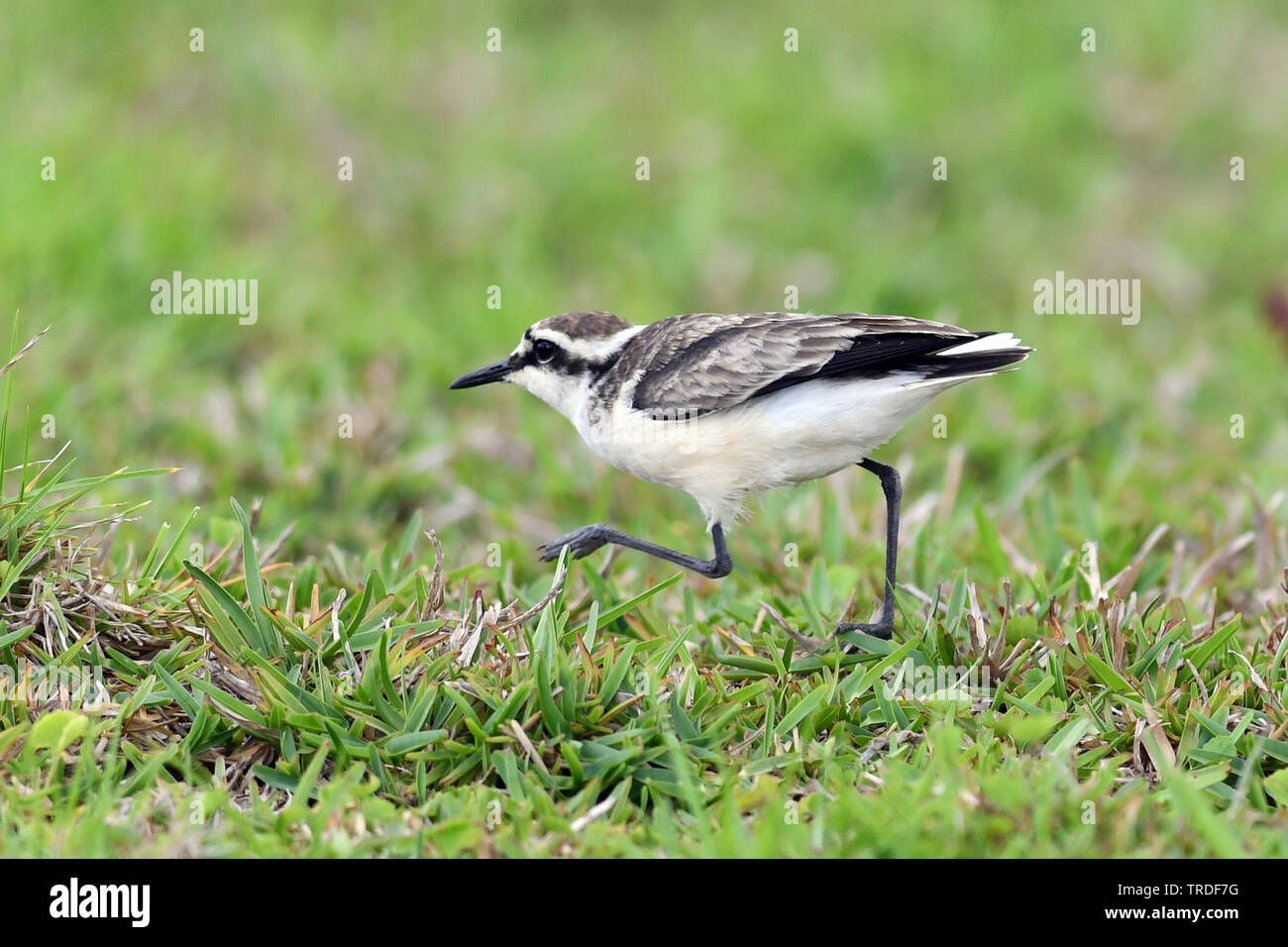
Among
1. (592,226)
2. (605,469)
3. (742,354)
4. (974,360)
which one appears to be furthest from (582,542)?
(592,226)

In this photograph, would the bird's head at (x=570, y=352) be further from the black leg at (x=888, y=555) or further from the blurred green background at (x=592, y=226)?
the black leg at (x=888, y=555)

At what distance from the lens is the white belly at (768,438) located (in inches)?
201

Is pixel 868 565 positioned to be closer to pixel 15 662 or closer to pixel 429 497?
pixel 429 497

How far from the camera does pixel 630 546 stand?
5.37 m

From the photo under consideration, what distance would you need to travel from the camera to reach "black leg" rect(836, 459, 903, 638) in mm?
5074

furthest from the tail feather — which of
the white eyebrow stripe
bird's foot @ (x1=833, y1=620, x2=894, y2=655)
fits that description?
the white eyebrow stripe

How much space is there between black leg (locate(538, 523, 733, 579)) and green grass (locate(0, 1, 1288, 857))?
22cm

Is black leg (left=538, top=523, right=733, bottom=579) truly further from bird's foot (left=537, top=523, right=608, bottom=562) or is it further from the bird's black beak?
the bird's black beak

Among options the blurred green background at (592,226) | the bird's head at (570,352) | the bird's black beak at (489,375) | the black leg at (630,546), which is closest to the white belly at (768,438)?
the black leg at (630,546)

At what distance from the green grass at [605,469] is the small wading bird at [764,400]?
49 centimetres

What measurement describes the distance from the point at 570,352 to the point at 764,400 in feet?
2.81

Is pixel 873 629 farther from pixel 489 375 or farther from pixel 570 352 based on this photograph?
pixel 489 375
